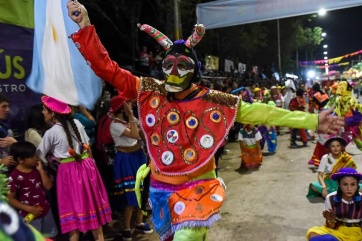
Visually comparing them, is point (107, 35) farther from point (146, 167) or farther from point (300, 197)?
point (146, 167)

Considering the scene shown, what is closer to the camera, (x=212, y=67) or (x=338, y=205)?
(x=338, y=205)

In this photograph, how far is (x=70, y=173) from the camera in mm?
4012

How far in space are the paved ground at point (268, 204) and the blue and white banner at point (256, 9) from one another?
9.83ft

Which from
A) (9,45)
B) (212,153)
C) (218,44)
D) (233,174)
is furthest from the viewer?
(218,44)

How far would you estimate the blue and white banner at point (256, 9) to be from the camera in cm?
715

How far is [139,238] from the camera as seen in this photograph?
194 inches

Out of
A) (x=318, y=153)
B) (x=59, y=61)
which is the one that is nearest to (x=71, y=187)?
(x=59, y=61)

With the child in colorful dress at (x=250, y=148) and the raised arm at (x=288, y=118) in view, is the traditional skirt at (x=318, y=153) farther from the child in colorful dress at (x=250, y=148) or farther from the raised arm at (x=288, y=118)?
the raised arm at (x=288, y=118)

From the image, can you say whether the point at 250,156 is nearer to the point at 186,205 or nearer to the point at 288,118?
the point at 288,118

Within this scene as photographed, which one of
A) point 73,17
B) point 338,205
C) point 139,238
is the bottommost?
point 139,238

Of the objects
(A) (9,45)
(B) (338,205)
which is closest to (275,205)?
(B) (338,205)

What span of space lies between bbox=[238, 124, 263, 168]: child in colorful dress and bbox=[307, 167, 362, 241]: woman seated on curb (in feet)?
14.9

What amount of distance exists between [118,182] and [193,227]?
219 cm

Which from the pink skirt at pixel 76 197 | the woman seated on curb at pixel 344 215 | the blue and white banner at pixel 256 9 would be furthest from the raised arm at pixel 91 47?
the blue and white banner at pixel 256 9
